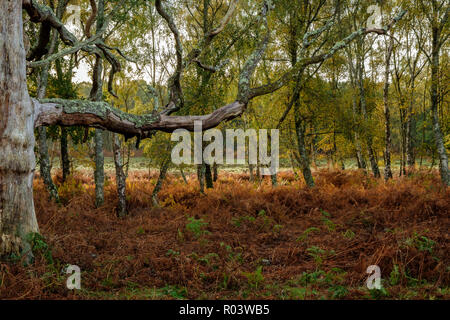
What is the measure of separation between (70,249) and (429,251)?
18.0 ft

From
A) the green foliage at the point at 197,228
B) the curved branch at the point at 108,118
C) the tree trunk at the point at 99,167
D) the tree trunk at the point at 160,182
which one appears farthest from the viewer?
the tree trunk at the point at 160,182

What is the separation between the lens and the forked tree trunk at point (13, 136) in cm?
349

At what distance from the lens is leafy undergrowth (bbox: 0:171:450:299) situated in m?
3.41

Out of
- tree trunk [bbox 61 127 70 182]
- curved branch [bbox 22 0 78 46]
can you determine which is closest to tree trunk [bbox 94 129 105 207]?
tree trunk [bbox 61 127 70 182]

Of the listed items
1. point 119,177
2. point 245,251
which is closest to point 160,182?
point 119,177

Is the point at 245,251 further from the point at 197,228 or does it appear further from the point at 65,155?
the point at 65,155

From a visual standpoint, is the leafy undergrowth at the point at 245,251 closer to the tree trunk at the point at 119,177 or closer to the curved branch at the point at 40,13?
the tree trunk at the point at 119,177

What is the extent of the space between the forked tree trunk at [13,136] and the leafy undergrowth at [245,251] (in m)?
0.32

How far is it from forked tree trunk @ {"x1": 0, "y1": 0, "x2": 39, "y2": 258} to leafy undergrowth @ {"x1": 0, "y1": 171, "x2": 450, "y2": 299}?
12.7 inches

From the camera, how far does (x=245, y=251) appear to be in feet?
16.7

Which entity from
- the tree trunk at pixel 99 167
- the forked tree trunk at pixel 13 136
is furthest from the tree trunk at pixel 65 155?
the forked tree trunk at pixel 13 136

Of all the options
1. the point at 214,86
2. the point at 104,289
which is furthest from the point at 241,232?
the point at 214,86

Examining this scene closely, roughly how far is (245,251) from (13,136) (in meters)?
3.86

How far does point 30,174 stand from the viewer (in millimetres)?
3779
